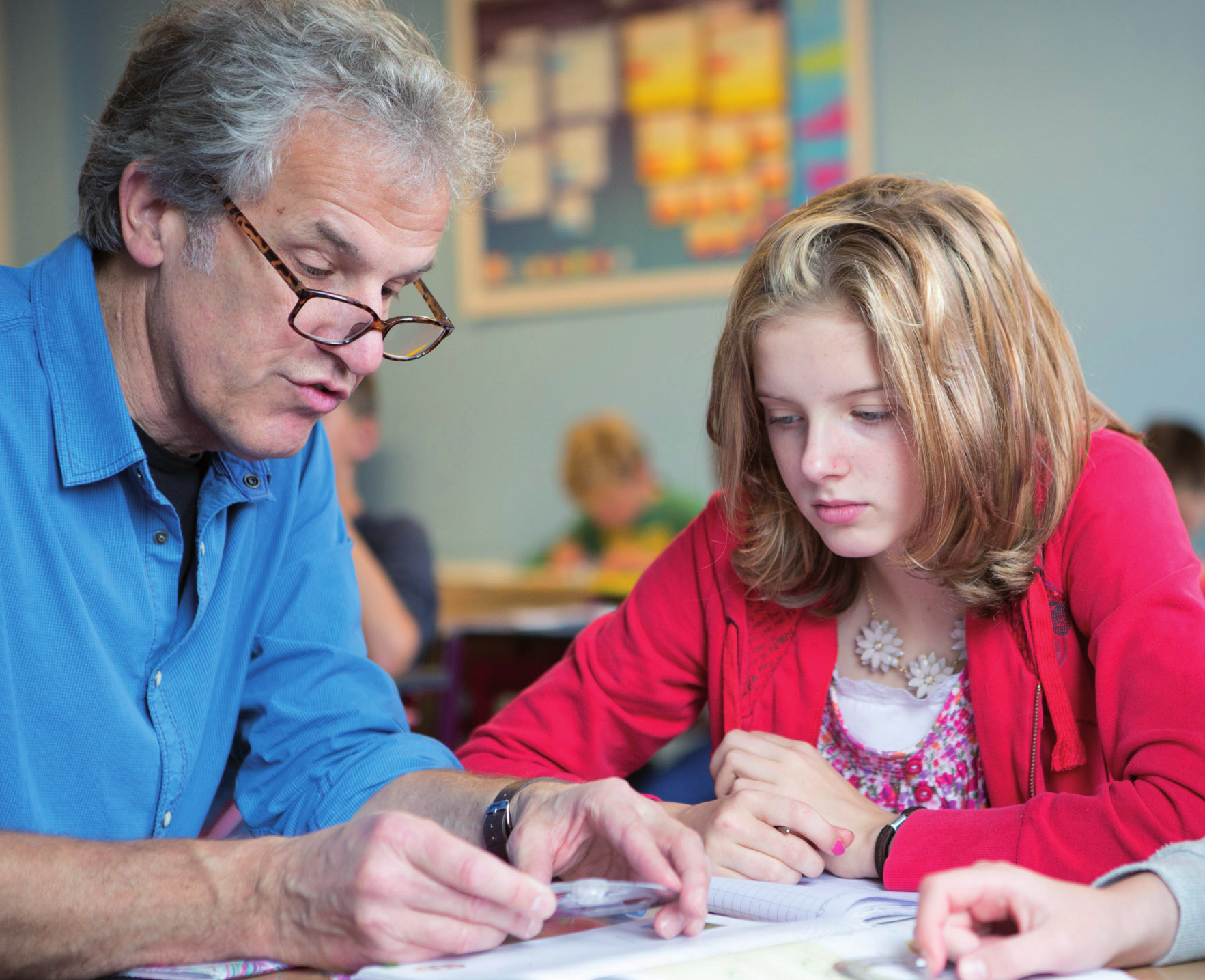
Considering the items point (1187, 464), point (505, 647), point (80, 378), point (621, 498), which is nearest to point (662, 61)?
point (621, 498)

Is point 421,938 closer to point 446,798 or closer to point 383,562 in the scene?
point 446,798

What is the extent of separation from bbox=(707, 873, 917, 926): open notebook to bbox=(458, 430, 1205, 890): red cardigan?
0.05 meters

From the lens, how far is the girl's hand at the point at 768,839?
1.00 m

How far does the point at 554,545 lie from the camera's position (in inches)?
223

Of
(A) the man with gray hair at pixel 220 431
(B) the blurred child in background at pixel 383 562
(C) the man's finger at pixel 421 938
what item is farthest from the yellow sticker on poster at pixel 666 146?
(C) the man's finger at pixel 421 938

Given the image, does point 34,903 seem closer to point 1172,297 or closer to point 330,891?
point 330,891

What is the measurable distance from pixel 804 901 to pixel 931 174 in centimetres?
346

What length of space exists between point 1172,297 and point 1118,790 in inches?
167

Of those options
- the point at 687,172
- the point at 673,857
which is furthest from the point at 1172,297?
the point at 673,857

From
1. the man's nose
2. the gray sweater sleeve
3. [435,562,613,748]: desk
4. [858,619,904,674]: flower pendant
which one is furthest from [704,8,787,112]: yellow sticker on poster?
the gray sweater sleeve

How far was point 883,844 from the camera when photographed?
101cm

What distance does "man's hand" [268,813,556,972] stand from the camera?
76 centimetres

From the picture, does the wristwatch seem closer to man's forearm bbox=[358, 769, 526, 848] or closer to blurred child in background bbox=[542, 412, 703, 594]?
man's forearm bbox=[358, 769, 526, 848]

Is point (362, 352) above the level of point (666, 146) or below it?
below
